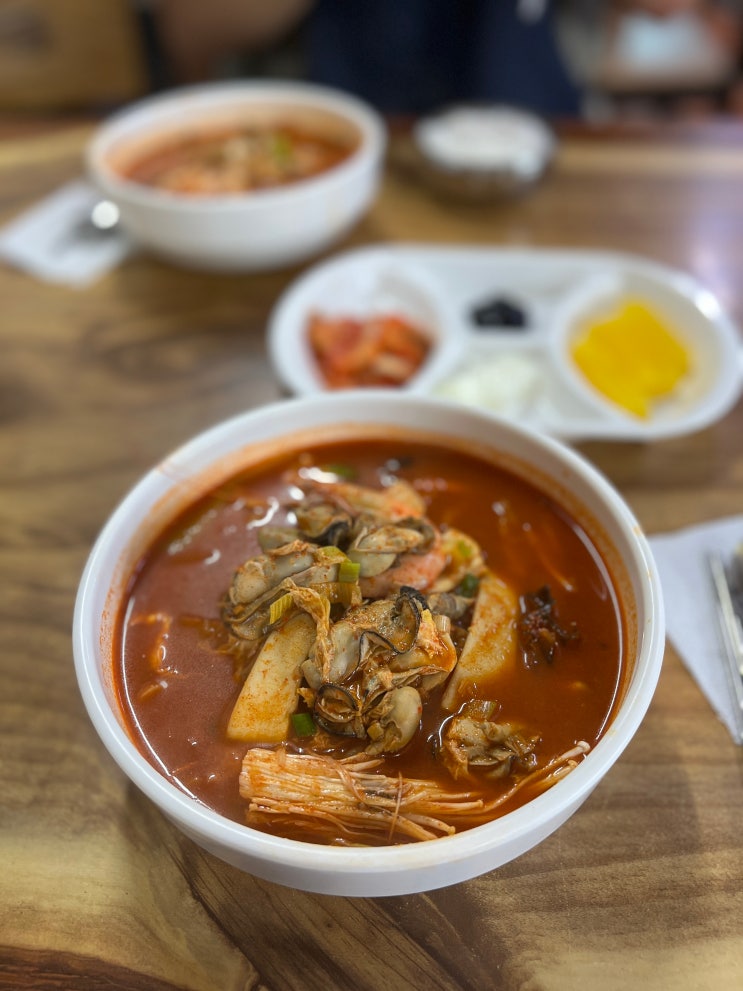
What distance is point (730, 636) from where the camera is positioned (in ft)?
5.06

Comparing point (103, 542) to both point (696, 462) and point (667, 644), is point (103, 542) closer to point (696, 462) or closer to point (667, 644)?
point (667, 644)

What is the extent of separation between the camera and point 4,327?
2.56m

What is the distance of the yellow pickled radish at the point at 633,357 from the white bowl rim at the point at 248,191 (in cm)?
101

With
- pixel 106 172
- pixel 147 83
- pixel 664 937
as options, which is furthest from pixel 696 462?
pixel 147 83

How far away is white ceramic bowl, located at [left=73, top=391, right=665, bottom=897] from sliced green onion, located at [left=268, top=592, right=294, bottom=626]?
0.89ft

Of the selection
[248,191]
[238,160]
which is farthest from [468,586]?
[238,160]

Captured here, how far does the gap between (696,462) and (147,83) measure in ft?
14.7

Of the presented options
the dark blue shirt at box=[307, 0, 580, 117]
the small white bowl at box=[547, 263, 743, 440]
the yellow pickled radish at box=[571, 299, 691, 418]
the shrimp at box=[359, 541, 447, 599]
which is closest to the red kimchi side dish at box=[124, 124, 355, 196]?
the small white bowl at box=[547, 263, 743, 440]

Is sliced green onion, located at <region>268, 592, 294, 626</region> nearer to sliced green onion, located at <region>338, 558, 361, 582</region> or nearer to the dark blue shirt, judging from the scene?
sliced green onion, located at <region>338, 558, 361, 582</region>

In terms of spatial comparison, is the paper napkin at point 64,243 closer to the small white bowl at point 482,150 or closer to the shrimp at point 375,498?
the small white bowl at point 482,150

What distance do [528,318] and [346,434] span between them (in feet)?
4.04

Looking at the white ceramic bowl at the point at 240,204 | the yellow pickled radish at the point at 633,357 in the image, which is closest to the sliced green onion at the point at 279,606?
the yellow pickled radish at the point at 633,357

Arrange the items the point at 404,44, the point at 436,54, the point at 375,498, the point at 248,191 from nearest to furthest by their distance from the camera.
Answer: the point at 375,498 → the point at 248,191 → the point at 404,44 → the point at 436,54

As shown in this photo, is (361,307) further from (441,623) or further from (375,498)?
(441,623)
